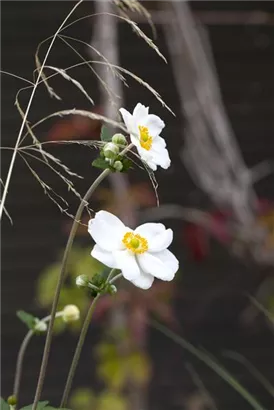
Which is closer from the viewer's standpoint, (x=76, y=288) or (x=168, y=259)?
(x=168, y=259)

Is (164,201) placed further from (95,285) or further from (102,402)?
(95,285)

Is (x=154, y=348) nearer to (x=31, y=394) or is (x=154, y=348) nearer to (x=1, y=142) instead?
(x=31, y=394)

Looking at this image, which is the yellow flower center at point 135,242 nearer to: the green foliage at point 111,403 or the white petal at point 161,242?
the white petal at point 161,242

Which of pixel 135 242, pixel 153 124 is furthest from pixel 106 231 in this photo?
pixel 153 124

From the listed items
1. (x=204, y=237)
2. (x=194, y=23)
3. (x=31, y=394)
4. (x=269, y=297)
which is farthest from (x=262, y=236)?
(x=31, y=394)

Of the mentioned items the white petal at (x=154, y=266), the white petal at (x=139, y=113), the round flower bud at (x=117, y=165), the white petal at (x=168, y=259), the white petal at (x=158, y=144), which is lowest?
the white petal at (x=154, y=266)

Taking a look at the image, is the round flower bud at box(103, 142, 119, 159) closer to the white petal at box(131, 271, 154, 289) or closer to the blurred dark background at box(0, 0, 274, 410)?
the white petal at box(131, 271, 154, 289)

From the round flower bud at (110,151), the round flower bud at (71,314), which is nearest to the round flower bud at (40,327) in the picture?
the round flower bud at (71,314)

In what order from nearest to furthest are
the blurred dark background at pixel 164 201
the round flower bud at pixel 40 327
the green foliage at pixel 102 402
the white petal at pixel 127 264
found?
the white petal at pixel 127 264, the round flower bud at pixel 40 327, the green foliage at pixel 102 402, the blurred dark background at pixel 164 201
